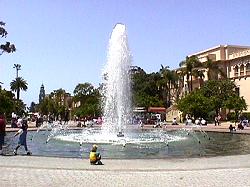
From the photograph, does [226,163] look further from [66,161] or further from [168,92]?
[168,92]

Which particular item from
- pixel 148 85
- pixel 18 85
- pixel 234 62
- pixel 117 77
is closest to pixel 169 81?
pixel 148 85

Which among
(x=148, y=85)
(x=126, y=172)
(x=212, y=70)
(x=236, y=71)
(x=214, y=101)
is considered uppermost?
(x=212, y=70)

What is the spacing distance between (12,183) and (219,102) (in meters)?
67.3

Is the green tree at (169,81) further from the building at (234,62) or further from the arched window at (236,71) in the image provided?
the arched window at (236,71)

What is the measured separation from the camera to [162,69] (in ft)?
354

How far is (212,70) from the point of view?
92.9 m

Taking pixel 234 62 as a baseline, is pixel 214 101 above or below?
below

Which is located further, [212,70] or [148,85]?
[148,85]

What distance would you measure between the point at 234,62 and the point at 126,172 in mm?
79089

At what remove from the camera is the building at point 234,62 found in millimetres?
83938

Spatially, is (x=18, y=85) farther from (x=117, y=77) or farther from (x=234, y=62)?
(x=117, y=77)

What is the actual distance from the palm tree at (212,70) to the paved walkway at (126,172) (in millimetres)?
75465

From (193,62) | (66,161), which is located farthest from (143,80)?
(66,161)

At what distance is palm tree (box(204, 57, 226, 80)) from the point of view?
9019 cm
